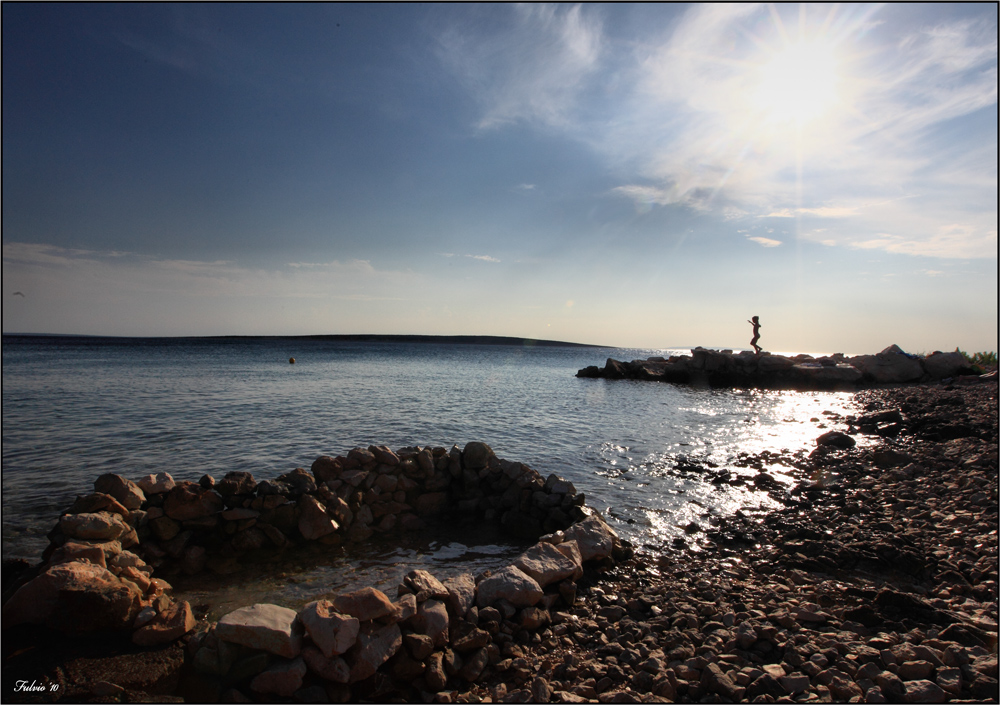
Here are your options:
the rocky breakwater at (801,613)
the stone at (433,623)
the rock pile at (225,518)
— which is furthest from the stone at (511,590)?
the rock pile at (225,518)

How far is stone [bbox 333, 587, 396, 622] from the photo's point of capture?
15.7 ft

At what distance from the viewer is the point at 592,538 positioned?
730 centimetres

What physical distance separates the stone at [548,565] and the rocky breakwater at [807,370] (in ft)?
126

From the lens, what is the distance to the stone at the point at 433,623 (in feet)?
16.1

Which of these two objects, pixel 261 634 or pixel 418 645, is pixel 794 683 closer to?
pixel 418 645

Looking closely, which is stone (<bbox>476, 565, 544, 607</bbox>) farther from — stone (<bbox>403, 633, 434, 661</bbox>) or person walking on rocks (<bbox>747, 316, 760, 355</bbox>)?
person walking on rocks (<bbox>747, 316, 760, 355</bbox>)

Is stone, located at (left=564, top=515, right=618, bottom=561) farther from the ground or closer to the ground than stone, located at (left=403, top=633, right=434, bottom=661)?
farther from the ground

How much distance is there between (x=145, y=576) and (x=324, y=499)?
113 inches

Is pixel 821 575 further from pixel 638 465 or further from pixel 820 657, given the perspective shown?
pixel 638 465

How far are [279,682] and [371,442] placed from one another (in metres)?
11.4

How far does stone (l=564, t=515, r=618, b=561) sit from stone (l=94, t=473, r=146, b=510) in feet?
22.9

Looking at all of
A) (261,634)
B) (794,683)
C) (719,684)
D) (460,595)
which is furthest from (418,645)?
(794,683)

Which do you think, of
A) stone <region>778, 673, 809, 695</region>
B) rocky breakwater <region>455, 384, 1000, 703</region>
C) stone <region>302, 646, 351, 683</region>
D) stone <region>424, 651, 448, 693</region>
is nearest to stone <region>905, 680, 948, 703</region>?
rocky breakwater <region>455, 384, 1000, 703</region>

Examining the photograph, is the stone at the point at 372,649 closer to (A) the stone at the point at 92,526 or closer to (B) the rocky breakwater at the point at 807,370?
(A) the stone at the point at 92,526
